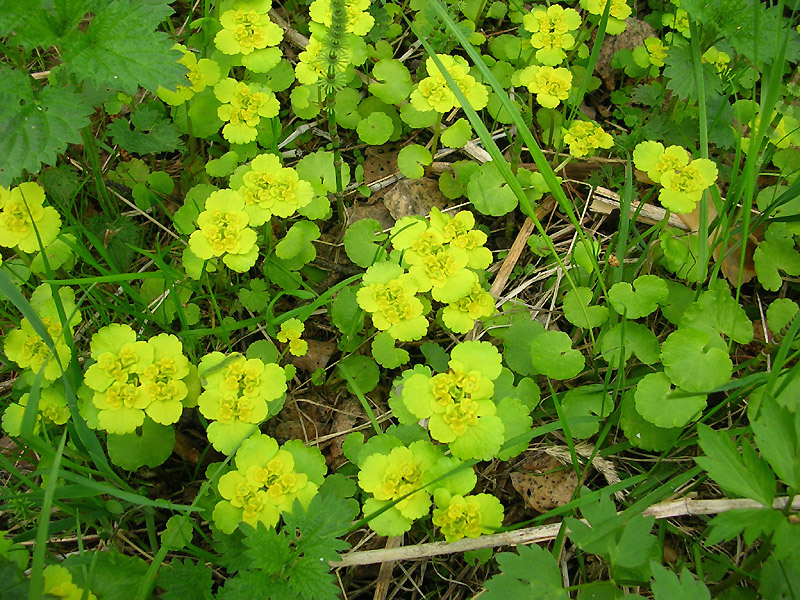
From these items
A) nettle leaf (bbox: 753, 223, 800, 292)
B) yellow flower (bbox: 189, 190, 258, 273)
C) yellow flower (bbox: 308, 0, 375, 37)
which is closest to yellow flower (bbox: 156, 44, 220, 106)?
yellow flower (bbox: 308, 0, 375, 37)

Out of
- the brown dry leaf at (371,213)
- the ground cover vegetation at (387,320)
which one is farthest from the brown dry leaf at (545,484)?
the brown dry leaf at (371,213)

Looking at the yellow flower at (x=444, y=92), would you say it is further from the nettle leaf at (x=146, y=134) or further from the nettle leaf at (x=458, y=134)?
the nettle leaf at (x=146, y=134)

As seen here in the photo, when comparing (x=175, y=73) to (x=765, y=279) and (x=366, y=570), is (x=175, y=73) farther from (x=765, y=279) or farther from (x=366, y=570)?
(x=765, y=279)

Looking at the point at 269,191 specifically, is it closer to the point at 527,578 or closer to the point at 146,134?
the point at 146,134

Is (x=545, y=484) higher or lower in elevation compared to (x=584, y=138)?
lower

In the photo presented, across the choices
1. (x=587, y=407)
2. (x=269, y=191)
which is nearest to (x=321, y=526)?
(x=587, y=407)
